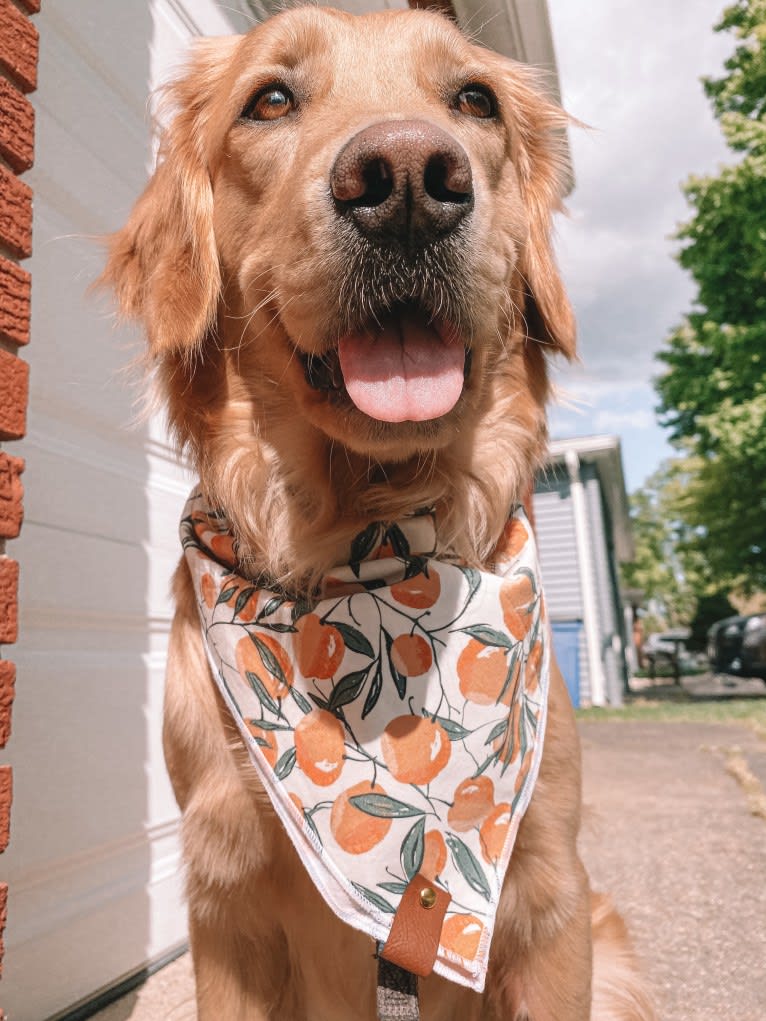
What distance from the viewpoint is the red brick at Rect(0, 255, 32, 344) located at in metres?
1.33

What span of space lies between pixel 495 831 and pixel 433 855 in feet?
0.46

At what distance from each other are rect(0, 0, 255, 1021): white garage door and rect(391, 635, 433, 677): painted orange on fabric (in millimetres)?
978

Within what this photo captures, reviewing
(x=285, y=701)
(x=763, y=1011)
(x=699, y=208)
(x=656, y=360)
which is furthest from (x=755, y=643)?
(x=285, y=701)

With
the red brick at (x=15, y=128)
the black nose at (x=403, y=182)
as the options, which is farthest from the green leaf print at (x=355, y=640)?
the red brick at (x=15, y=128)

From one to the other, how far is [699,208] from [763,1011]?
14402mm

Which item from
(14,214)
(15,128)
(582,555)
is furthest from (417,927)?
(582,555)

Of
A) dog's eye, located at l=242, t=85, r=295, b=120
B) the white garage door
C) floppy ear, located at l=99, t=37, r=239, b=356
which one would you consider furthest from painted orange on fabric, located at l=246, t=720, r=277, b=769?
dog's eye, located at l=242, t=85, r=295, b=120

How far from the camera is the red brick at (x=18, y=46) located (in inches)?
52.6

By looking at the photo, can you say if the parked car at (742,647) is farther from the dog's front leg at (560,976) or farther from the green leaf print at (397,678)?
the green leaf print at (397,678)

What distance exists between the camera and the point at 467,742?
5.62ft

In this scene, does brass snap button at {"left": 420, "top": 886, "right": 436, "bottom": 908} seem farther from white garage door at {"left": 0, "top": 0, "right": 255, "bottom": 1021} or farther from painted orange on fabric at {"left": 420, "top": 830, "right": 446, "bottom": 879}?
white garage door at {"left": 0, "top": 0, "right": 255, "bottom": 1021}

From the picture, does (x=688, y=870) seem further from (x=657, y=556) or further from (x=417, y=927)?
(x=657, y=556)

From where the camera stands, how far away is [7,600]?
1.32m

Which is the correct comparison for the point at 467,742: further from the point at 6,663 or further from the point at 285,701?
the point at 6,663
